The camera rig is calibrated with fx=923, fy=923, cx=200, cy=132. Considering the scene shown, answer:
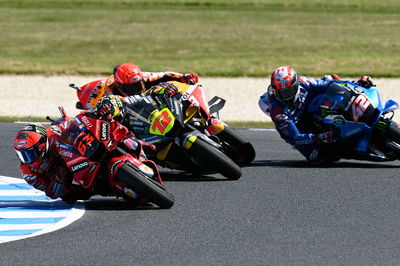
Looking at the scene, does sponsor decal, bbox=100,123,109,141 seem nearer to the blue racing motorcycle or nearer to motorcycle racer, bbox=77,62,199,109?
motorcycle racer, bbox=77,62,199,109

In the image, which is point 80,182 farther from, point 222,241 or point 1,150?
point 1,150

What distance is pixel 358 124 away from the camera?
12.1 m

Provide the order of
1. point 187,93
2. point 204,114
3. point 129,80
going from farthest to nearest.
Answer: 1. point 129,80
2. point 204,114
3. point 187,93

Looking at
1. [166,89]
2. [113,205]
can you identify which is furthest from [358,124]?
[113,205]

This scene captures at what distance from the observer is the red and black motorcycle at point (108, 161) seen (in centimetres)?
932

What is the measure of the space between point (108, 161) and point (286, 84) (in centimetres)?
358

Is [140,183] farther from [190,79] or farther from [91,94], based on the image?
[91,94]

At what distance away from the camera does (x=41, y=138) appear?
965cm

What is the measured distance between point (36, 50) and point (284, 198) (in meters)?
20.0

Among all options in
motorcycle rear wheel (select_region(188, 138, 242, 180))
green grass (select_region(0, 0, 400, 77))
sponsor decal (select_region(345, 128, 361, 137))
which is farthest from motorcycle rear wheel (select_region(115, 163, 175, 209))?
green grass (select_region(0, 0, 400, 77))

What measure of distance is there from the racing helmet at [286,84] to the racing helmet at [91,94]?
91.1 inches

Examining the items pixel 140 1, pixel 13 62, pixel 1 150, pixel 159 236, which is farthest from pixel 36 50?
pixel 159 236

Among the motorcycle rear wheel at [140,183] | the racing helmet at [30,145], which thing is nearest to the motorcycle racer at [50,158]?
the racing helmet at [30,145]

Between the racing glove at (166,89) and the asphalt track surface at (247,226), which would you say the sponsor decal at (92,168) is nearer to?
the asphalt track surface at (247,226)
